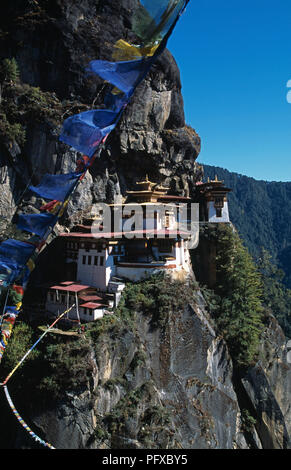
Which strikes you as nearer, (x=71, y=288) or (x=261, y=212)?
(x=71, y=288)

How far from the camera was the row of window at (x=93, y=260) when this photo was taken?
2089 cm

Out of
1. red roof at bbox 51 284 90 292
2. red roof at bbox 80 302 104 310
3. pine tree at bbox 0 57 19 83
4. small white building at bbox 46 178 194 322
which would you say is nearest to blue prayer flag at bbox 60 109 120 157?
red roof at bbox 80 302 104 310

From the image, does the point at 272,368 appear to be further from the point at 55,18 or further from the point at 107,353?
the point at 55,18

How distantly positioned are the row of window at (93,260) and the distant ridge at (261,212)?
328 ft

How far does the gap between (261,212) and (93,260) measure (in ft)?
403

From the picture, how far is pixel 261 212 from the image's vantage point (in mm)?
132375

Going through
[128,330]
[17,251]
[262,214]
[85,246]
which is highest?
[262,214]

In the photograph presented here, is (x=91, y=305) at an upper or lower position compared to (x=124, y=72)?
lower

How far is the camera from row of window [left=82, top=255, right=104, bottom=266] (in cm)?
2089

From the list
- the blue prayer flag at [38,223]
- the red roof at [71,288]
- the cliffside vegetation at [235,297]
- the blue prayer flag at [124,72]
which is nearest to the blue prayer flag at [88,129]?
the blue prayer flag at [124,72]

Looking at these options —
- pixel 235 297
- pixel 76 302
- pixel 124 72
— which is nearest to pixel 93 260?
pixel 76 302

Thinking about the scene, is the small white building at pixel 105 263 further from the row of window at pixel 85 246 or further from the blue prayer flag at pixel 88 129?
the blue prayer flag at pixel 88 129

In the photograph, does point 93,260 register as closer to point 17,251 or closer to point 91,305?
point 91,305

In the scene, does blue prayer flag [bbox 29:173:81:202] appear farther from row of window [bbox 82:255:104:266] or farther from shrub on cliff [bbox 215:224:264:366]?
shrub on cliff [bbox 215:224:264:366]
